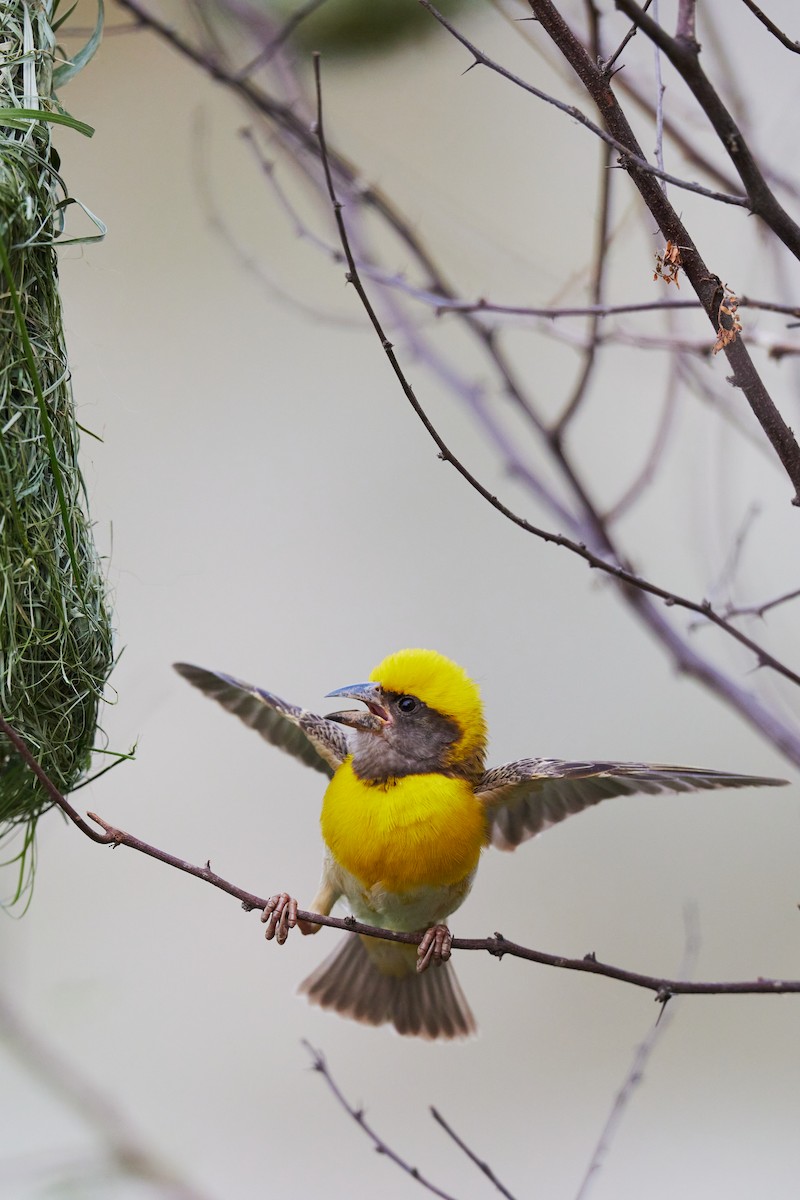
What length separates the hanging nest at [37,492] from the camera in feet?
4.37

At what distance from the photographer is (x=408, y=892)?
66.7 inches

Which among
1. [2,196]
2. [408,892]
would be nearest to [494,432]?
[408,892]

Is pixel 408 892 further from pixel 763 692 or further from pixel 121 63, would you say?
pixel 121 63

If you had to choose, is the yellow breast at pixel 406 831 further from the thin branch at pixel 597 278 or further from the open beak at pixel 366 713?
the thin branch at pixel 597 278

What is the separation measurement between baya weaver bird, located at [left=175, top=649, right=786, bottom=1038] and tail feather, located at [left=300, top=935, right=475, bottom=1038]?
268 mm

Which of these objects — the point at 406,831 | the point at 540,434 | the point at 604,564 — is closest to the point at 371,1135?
the point at 406,831

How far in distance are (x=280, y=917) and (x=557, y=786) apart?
1.61 ft

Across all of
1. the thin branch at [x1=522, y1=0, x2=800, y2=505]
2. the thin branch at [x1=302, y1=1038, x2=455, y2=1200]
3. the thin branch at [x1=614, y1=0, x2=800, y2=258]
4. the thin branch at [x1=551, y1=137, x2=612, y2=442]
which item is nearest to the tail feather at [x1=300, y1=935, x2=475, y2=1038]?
the thin branch at [x1=302, y1=1038, x2=455, y2=1200]

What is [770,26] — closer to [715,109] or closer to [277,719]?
[715,109]

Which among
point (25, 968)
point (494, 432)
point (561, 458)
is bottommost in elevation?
point (25, 968)

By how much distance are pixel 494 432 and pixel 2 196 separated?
103 centimetres

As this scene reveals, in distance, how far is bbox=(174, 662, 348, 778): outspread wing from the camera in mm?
1832

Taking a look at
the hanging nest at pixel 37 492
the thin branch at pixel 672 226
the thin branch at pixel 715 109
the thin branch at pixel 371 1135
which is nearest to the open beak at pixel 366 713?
the hanging nest at pixel 37 492

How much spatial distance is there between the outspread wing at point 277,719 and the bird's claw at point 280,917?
0.34 metres
